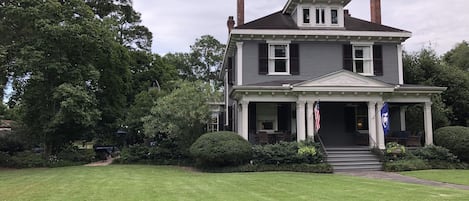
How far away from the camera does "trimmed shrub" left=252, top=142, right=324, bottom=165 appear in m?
17.9

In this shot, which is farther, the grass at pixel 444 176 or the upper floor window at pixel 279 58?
the upper floor window at pixel 279 58

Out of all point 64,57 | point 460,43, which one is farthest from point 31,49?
point 460,43

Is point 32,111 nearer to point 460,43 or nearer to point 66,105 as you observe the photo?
point 66,105

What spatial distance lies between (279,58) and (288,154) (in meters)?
5.97

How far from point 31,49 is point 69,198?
15665 millimetres

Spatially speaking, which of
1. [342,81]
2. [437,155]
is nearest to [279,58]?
[342,81]

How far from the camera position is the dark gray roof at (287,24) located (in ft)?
72.5

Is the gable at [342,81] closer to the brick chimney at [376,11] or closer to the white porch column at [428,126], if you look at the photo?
the white porch column at [428,126]

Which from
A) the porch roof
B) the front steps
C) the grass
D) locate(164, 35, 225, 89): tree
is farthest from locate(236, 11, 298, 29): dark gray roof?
locate(164, 35, 225, 89): tree

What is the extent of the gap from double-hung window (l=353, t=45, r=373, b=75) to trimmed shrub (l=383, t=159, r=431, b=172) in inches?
233

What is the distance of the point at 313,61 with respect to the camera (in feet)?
72.3

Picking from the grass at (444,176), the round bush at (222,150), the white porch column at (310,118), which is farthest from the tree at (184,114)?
the grass at (444,176)

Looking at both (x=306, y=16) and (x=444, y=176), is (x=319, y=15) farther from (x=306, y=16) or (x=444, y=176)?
(x=444, y=176)

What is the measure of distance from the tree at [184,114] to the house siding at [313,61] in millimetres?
2776
